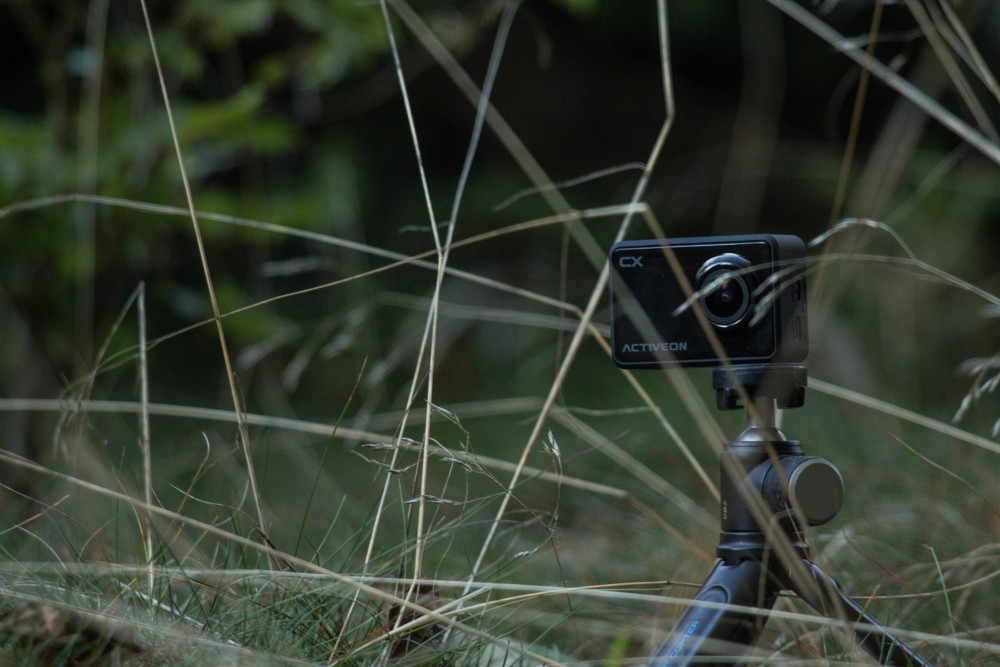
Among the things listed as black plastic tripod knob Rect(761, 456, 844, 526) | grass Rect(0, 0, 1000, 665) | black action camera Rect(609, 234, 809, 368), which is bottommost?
grass Rect(0, 0, 1000, 665)

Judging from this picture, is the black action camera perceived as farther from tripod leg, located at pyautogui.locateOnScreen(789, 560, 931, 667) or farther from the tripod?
tripod leg, located at pyautogui.locateOnScreen(789, 560, 931, 667)

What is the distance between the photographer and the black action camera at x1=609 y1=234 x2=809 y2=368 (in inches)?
24.3

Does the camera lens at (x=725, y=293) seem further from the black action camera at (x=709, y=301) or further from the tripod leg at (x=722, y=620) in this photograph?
the tripod leg at (x=722, y=620)

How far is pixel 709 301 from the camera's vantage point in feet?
2.11

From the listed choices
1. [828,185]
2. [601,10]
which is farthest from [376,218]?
[828,185]

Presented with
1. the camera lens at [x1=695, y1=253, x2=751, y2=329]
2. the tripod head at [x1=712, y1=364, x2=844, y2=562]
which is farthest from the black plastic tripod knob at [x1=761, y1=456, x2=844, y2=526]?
the camera lens at [x1=695, y1=253, x2=751, y2=329]

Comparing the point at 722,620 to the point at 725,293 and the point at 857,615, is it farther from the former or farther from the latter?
the point at 725,293

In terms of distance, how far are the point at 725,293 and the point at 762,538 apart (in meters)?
0.17

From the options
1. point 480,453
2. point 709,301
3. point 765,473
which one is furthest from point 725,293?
point 480,453

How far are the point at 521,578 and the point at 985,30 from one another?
2553mm

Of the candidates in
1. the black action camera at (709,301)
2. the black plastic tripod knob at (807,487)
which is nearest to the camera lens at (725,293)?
the black action camera at (709,301)

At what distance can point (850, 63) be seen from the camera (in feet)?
9.72

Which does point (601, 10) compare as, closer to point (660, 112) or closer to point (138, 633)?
point (660, 112)

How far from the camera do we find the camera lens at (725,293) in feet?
2.07
